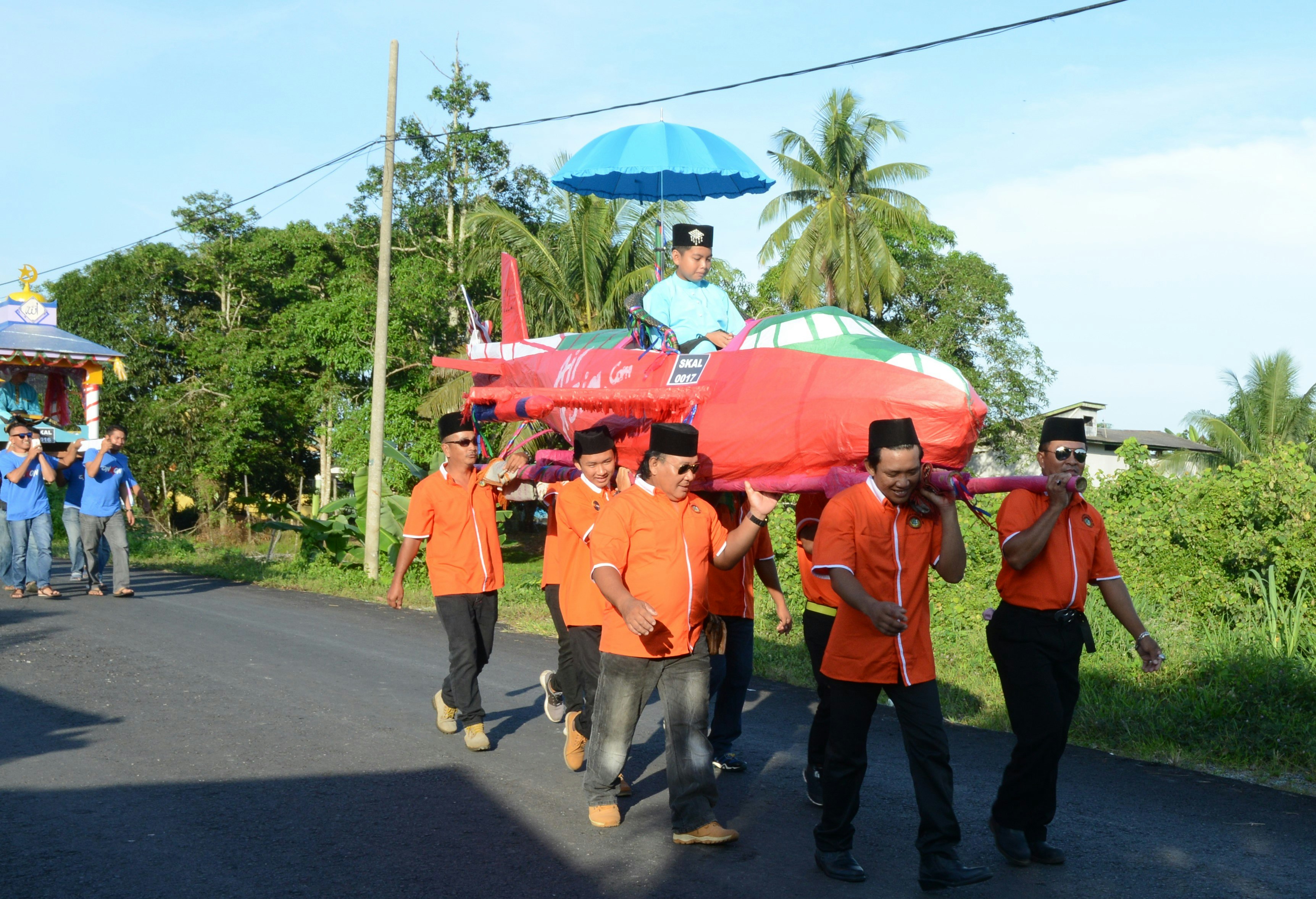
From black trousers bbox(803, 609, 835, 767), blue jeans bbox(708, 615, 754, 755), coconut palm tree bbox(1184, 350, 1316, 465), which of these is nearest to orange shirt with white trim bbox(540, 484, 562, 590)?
blue jeans bbox(708, 615, 754, 755)

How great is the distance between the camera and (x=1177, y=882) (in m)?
4.59

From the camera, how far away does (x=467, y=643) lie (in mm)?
6715

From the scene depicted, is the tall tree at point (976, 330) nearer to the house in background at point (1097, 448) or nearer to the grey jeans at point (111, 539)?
the house in background at point (1097, 448)

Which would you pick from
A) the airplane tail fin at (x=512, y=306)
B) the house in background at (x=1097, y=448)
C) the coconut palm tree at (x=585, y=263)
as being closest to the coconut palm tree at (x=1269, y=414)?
the house in background at (x=1097, y=448)

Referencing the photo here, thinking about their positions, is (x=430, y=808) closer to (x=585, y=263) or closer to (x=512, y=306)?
(x=512, y=306)

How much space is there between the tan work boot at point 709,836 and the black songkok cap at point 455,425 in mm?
2998

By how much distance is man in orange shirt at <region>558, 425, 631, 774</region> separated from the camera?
602 cm

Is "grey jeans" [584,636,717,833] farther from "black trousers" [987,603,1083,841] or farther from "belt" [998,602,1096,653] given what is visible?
"belt" [998,602,1096,653]

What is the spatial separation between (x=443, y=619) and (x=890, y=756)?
2908mm

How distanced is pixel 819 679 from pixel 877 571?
54.2 inches

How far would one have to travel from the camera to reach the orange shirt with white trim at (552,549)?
6.45m

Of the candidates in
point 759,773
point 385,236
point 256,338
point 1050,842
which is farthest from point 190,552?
point 1050,842

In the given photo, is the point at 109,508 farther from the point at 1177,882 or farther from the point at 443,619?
the point at 1177,882

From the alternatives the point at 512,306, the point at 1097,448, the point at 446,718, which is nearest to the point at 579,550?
the point at 446,718
